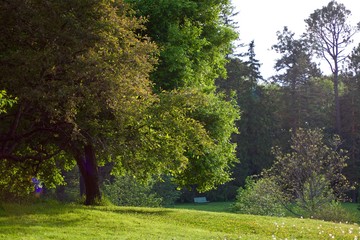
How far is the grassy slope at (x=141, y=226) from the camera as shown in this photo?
13.0m

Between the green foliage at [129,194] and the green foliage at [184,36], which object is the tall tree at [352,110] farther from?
the green foliage at [184,36]

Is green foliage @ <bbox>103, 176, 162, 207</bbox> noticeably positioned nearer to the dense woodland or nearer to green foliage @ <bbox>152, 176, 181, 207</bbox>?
green foliage @ <bbox>152, 176, 181, 207</bbox>

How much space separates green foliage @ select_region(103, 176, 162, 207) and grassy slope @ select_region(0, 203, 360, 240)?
14.4 m

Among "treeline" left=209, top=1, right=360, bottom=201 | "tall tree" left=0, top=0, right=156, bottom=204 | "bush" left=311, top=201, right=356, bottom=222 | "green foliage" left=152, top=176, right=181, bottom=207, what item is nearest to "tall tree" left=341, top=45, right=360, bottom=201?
"treeline" left=209, top=1, right=360, bottom=201

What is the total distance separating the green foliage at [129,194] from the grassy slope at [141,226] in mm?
14431

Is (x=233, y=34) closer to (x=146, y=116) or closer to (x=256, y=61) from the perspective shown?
(x=146, y=116)

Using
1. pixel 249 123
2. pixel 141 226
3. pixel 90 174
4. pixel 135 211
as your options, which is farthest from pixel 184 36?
pixel 249 123

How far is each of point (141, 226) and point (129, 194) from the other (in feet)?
62.0

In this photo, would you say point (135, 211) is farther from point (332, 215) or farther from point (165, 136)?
point (332, 215)

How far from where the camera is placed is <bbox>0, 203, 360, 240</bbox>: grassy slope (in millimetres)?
13023

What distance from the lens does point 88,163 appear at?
20.2 m

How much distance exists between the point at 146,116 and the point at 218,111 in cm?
505

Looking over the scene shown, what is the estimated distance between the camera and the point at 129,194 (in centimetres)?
3356

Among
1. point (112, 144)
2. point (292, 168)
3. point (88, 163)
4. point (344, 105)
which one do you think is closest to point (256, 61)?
point (344, 105)
